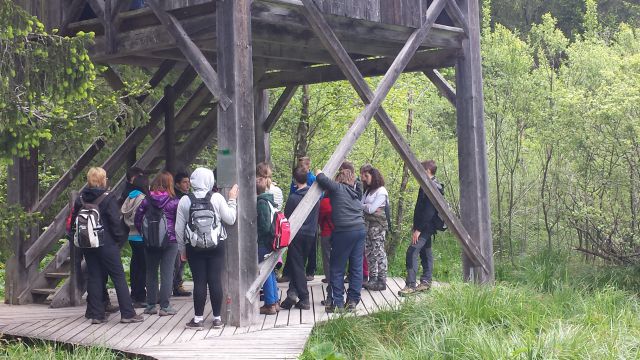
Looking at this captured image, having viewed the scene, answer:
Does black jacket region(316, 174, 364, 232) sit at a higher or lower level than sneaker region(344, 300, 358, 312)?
higher

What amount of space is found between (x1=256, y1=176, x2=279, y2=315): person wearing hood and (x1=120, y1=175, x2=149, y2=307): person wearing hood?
1.25m

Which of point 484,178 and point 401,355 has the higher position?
point 484,178

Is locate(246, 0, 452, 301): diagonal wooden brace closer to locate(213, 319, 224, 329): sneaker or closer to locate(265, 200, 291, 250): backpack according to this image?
locate(265, 200, 291, 250): backpack

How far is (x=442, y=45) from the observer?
38.5 ft

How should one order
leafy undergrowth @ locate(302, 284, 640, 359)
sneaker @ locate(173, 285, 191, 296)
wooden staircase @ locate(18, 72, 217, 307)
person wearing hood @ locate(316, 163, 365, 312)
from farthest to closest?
sneaker @ locate(173, 285, 191, 296), wooden staircase @ locate(18, 72, 217, 307), person wearing hood @ locate(316, 163, 365, 312), leafy undergrowth @ locate(302, 284, 640, 359)

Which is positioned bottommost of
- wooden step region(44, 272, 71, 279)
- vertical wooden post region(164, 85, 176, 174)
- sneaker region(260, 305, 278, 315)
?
sneaker region(260, 305, 278, 315)

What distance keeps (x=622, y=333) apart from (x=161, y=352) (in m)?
4.21

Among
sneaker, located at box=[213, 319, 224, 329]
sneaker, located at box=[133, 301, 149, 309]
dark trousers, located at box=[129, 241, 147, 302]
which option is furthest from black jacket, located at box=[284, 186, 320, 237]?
sneaker, located at box=[133, 301, 149, 309]

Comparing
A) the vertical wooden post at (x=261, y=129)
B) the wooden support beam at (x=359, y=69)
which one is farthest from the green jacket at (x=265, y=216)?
the vertical wooden post at (x=261, y=129)

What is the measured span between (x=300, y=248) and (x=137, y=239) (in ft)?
5.95

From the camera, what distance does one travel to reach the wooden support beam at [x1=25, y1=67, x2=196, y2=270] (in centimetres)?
1107

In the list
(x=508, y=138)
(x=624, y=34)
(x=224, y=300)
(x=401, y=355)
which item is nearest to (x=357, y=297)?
(x=224, y=300)

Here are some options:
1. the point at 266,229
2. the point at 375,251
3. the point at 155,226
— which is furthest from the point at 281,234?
the point at 375,251

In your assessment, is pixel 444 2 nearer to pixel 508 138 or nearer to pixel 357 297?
pixel 357 297
